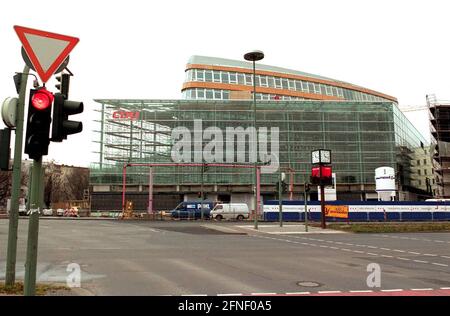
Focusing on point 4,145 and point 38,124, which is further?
point 4,145

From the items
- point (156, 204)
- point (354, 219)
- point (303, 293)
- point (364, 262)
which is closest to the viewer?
point (303, 293)

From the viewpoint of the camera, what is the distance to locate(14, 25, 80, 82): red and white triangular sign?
18.8 feet

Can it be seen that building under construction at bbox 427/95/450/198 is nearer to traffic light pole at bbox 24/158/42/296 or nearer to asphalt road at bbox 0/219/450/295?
asphalt road at bbox 0/219/450/295

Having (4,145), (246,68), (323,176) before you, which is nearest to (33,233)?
(4,145)

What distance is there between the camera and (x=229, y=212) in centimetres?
4672

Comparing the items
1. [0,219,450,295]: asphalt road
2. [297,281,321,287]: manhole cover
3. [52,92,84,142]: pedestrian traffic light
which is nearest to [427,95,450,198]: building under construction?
[0,219,450,295]: asphalt road

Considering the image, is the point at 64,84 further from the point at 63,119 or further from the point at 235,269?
the point at 235,269

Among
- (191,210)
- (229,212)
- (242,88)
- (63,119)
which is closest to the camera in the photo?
(63,119)

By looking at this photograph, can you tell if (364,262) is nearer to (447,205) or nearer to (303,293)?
(303,293)

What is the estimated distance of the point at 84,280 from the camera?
8.96 meters

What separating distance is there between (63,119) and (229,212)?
4141cm

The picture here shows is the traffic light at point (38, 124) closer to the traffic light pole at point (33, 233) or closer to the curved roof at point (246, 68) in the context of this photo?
the traffic light pole at point (33, 233)

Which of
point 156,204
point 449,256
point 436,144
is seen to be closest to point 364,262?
point 449,256
